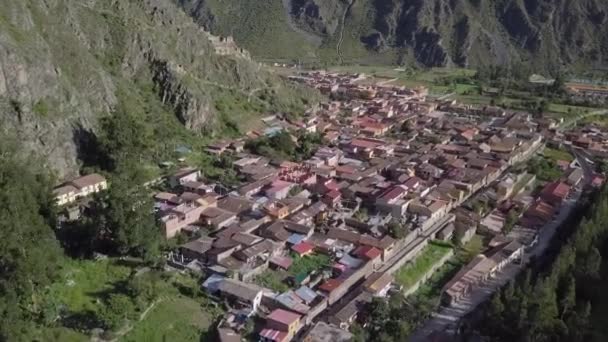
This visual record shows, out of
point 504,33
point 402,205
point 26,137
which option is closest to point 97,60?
point 26,137

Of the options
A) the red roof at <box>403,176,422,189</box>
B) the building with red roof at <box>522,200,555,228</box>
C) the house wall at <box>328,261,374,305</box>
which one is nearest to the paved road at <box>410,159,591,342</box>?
the building with red roof at <box>522,200,555,228</box>

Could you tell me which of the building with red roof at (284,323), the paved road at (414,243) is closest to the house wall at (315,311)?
the building with red roof at (284,323)

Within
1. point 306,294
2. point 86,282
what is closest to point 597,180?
point 306,294

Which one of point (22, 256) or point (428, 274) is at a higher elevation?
point (22, 256)

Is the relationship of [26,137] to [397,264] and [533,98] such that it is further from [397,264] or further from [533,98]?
Answer: [533,98]

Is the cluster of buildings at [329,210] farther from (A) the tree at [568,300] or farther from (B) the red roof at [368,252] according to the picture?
(A) the tree at [568,300]

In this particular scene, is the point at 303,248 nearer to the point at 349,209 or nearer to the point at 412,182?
the point at 349,209
